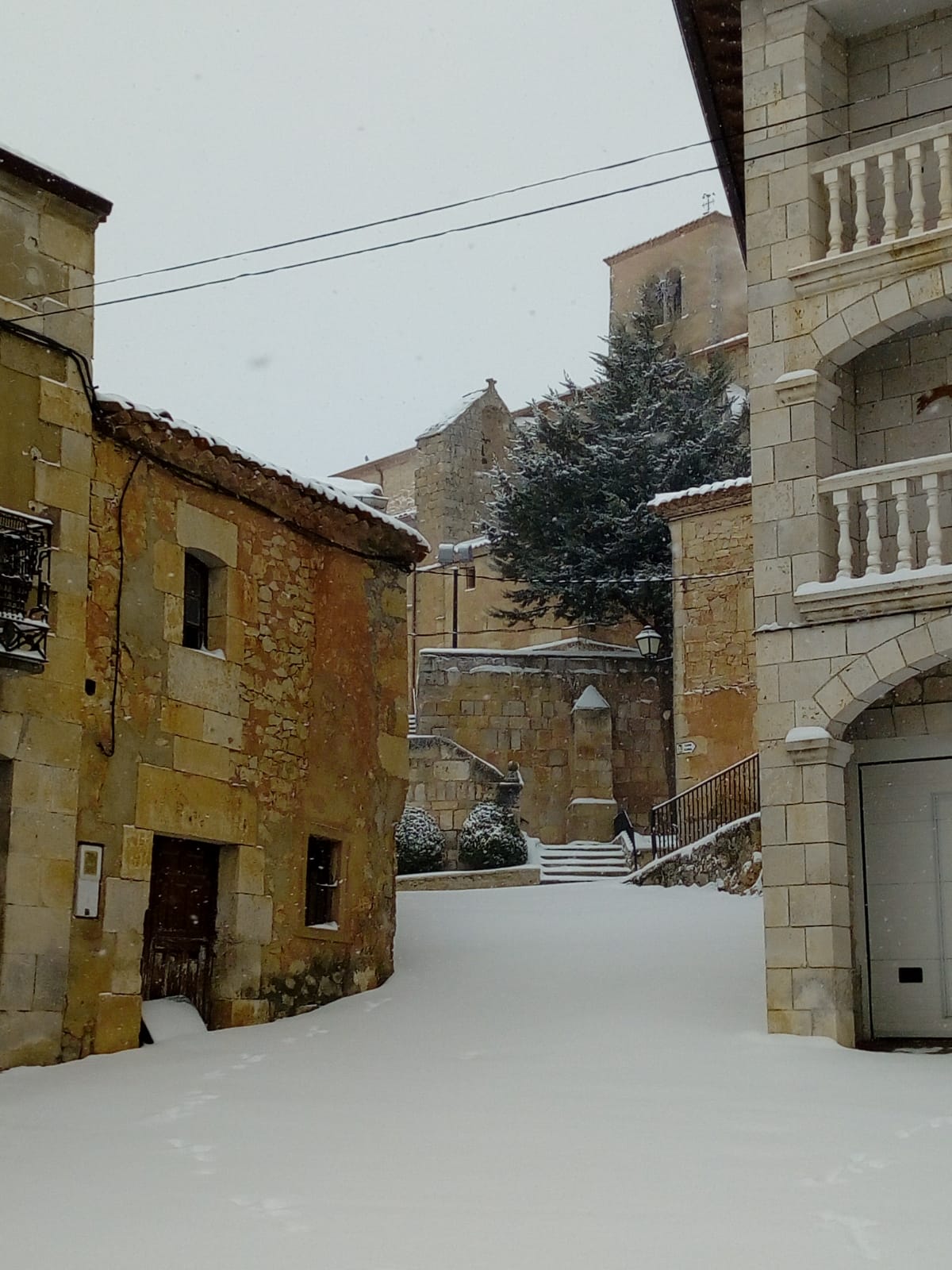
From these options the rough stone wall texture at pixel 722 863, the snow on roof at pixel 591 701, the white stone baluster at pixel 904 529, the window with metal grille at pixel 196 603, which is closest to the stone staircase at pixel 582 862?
the rough stone wall texture at pixel 722 863

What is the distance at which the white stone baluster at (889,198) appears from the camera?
10.8m

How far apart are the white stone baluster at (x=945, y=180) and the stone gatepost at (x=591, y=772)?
46.3 feet

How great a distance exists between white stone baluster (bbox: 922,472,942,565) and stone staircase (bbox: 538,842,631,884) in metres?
10.9

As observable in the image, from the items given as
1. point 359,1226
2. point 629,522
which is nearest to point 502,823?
point 629,522

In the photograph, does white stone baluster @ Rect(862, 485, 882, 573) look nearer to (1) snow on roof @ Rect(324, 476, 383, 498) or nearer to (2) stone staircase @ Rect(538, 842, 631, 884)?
(1) snow on roof @ Rect(324, 476, 383, 498)

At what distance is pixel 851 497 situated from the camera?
35.7 feet

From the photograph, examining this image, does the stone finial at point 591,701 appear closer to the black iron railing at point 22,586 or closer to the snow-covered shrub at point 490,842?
the snow-covered shrub at point 490,842

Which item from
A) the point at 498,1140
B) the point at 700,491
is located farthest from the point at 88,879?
the point at 700,491

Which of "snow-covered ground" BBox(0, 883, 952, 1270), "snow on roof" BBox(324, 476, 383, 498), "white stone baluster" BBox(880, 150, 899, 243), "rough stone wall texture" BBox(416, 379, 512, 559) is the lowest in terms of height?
"snow-covered ground" BBox(0, 883, 952, 1270)

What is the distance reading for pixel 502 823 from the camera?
21.5 meters

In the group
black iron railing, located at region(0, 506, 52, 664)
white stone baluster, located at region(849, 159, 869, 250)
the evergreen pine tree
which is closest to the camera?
black iron railing, located at region(0, 506, 52, 664)

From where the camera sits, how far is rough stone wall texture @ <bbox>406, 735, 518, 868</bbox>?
73.6 feet

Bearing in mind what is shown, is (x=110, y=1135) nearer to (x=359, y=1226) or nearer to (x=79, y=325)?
(x=359, y=1226)

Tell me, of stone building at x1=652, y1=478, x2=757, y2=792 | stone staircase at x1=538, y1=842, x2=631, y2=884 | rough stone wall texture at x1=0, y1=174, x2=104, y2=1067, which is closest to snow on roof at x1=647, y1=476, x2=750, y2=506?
stone building at x1=652, y1=478, x2=757, y2=792
